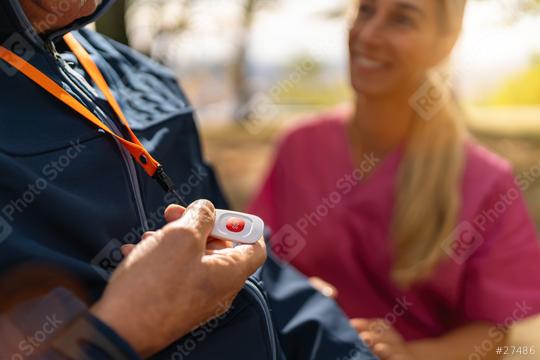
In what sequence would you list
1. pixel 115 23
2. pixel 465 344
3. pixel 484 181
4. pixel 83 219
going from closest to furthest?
pixel 83 219, pixel 465 344, pixel 484 181, pixel 115 23

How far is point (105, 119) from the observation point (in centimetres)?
105

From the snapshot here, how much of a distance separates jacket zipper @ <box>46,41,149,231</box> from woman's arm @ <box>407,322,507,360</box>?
0.88m

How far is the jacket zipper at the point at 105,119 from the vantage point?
103 cm

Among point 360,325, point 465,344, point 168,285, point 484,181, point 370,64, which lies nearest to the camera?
point 168,285

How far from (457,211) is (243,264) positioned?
1.07 m

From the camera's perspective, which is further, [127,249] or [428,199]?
[428,199]

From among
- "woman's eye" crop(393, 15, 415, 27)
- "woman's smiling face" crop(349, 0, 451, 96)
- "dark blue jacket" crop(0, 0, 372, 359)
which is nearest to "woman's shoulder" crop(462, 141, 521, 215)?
"woman's smiling face" crop(349, 0, 451, 96)

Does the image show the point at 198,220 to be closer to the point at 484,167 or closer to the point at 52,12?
the point at 52,12

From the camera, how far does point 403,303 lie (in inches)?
71.9

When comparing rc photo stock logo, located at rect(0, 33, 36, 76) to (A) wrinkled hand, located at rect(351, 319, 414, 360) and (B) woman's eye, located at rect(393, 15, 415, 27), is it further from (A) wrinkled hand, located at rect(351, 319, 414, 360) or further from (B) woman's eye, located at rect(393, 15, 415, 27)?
(B) woman's eye, located at rect(393, 15, 415, 27)

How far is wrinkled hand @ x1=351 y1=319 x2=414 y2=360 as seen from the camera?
4.56ft

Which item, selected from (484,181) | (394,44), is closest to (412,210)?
(484,181)

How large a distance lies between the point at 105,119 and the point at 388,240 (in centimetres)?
107

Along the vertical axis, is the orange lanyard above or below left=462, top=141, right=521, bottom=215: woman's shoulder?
above
